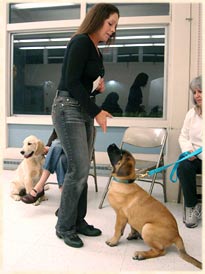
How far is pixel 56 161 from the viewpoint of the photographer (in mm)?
2787

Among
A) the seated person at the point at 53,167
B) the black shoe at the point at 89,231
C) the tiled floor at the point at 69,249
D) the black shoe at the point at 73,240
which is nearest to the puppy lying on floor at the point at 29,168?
the seated person at the point at 53,167

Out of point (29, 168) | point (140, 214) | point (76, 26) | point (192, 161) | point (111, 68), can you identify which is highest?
Answer: point (76, 26)

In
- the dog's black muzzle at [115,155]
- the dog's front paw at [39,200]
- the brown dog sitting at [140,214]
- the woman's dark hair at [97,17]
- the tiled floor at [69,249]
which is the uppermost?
the woman's dark hair at [97,17]

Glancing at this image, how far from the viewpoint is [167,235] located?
179 centimetres

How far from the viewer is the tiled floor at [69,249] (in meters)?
1.73

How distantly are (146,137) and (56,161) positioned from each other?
1.04 meters

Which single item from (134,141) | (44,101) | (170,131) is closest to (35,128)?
(44,101)

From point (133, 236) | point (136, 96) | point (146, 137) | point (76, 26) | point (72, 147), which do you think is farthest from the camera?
point (136, 96)

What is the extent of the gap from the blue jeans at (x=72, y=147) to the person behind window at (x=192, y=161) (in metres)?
0.97

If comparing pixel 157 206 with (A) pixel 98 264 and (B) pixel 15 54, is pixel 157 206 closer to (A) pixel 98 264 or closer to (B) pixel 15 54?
(A) pixel 98 264

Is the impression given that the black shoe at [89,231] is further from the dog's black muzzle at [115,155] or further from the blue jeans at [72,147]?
the dog's black muzzle at [115,155]

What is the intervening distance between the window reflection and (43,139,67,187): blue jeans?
168cm

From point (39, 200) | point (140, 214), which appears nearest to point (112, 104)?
point (39, 200)

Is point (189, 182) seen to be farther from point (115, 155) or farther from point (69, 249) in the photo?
point (69, 249)
